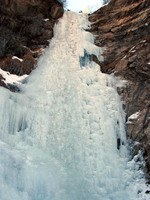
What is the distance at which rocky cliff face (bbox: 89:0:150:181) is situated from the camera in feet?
27.4

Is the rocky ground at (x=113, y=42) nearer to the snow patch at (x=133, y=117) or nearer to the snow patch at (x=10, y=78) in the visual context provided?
the snow patch at (x=133, y=117)

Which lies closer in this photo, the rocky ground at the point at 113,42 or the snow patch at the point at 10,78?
the rocky ground at the point at 113,42

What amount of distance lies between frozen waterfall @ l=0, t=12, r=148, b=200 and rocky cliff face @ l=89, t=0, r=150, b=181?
0.52 meters

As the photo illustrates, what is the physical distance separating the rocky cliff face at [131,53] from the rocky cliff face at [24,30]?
2598 mm

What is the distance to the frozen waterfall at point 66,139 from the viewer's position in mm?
6117

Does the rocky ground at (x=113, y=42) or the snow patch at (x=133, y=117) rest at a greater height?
the rocky ground at (x=113, y=42)

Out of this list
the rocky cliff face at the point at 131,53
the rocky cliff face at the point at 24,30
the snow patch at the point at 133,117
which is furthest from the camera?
the rocky cliff face at the point at 24,30

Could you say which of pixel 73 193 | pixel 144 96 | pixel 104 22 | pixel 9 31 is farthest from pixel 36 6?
pixel 73 193

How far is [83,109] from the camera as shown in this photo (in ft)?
27.9

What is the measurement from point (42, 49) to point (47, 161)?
636 cm

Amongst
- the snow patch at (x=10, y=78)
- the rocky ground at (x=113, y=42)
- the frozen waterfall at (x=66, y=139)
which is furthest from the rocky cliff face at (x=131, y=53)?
the snow patch at (x=10, y=78)

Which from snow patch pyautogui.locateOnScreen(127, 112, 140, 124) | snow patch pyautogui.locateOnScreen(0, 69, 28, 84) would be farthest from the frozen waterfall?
snow patch pyautogui.locateOnScreen(0, 69, 28, 84)

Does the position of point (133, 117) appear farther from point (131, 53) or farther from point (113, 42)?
point (113, 42)

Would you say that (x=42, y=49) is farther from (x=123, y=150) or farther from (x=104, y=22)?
(x=123, y=150)
